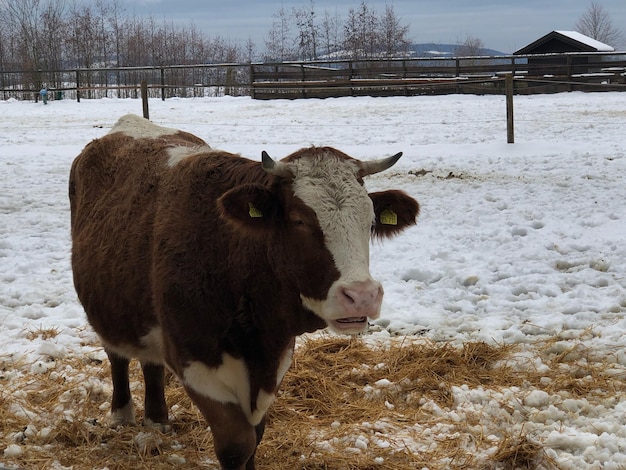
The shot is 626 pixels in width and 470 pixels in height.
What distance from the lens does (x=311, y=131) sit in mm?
17062

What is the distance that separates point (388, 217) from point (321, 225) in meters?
0.58

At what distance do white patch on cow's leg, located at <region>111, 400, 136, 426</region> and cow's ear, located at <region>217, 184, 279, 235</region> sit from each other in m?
1.84

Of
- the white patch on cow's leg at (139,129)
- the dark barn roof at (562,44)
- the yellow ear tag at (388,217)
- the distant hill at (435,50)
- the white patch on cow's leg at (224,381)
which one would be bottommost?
the white patch on cow's leg at (224,381)

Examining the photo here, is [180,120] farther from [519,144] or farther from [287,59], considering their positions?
[287,59]

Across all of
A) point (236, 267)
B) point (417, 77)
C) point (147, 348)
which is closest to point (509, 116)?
point (147, 348)

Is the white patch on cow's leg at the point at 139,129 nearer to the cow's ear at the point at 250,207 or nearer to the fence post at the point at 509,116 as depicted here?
the cow's ear at the point at 250,207

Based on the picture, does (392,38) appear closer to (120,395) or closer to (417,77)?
(417,77)

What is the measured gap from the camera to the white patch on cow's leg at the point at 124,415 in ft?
14.0

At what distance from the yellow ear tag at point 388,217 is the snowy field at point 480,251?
1551mm

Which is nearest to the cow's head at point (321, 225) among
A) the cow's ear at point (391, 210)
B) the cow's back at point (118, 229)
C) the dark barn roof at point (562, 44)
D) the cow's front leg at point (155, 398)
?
the cow's ear at point (391, 210)

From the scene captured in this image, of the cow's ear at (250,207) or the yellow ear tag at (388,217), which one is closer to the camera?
the cow's ear at (250,207)

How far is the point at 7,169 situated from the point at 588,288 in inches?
387

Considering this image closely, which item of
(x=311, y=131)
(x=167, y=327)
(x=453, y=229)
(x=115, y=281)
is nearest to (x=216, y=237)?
(x=167, y=327)

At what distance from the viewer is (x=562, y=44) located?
35.8 meters
